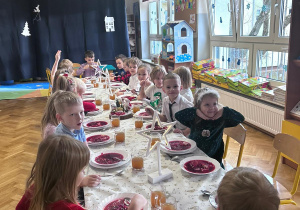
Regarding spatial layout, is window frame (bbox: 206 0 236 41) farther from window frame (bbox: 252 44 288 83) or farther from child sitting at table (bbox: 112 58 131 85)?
child sitting at table (bbox: 112 58 131 85)

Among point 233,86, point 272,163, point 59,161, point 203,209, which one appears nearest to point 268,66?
point 233,86

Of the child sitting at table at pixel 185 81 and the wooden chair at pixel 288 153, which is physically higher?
the child sitting at table at pixel 185 81

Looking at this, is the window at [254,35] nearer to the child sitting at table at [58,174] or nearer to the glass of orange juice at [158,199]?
the glass of orange juice at [158,199]

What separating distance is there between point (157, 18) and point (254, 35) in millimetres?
3756

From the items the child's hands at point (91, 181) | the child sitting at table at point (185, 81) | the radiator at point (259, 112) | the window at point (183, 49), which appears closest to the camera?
the child's hands at point (91, 181)

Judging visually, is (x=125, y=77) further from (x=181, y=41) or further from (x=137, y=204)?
(x=137, y=204)

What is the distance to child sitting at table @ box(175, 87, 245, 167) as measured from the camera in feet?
6.99

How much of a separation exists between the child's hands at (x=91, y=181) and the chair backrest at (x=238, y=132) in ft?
3.78

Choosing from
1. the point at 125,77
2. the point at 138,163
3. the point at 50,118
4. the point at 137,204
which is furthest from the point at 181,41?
the point at 137,204

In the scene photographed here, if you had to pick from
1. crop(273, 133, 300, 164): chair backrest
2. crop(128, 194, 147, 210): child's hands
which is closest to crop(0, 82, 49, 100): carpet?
crop(273, 133, 300, 164): chair backrest

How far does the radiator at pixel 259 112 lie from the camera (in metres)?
3.73

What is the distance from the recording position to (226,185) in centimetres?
95

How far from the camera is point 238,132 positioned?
2229mm

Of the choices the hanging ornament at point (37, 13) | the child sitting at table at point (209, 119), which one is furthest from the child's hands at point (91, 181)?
the hanging ornament at point (37, 13)
